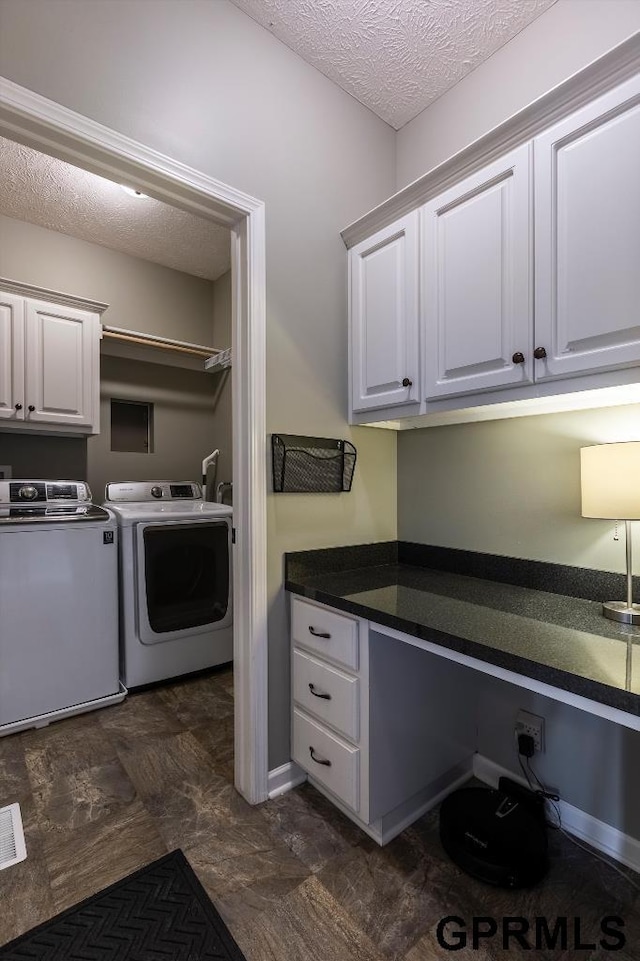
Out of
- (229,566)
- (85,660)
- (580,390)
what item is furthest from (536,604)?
(85,660)

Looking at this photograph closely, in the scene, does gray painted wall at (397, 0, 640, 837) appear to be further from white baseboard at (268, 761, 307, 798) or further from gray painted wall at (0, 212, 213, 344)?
gray painted wall at (0, 212, 213, 344)

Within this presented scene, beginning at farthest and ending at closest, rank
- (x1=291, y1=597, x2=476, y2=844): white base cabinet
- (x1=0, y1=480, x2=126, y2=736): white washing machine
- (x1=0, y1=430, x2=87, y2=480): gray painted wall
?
1. (x1=0, y1=430, x2=87, y2=480): gray painted wall
2. (x1=0, y1=480, x2=126, y2=736): white washing machine
3. (x1=291, y1=597, x2=476, y2=844): white base cabinet

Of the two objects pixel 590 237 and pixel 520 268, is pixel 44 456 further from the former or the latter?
pixel 590 237

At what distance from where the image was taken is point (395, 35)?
1.64m

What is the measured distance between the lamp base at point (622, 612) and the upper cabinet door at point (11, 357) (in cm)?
310

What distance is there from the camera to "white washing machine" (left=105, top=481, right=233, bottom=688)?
2.56 meters

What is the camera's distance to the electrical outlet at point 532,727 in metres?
1.57

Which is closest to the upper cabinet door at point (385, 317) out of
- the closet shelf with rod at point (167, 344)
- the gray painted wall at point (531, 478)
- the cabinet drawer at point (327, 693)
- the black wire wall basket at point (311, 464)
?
the black wire wall basket at point (311, 464)

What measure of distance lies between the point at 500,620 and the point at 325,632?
22.8 inches

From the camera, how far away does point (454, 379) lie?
1.47 m

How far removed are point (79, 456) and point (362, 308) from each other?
7.96 ft

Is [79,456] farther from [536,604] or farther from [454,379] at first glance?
[536,604]

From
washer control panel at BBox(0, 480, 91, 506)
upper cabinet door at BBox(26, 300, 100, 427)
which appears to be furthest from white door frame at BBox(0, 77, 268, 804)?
upper cabinet door at BBox(26, 300, 100, 427)

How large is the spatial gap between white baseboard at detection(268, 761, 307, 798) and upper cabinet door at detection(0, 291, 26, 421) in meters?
2.44
